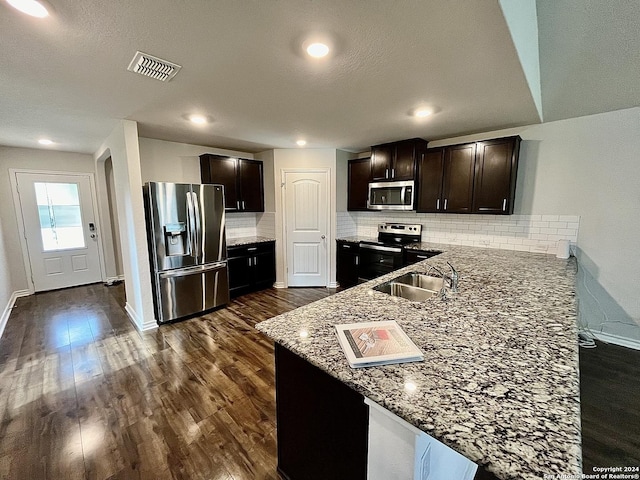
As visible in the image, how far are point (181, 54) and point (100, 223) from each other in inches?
181

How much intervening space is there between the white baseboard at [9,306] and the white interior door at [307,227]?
358 cm

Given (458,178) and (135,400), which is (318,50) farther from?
(135,400)

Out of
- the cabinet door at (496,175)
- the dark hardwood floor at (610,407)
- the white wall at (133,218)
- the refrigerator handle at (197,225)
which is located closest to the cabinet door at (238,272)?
the refrigerator handle at (197,225)

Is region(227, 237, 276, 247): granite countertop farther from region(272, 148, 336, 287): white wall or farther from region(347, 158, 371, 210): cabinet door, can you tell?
region(347, 158, 371, 210): cabinet door

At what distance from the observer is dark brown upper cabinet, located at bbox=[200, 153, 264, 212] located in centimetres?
405

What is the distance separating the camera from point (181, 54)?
1.59 m

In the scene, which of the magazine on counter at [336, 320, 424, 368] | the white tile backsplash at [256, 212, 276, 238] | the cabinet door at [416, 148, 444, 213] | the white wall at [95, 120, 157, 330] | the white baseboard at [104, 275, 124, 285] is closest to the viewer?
the magazine on counter at [336, 320, 424, 368]

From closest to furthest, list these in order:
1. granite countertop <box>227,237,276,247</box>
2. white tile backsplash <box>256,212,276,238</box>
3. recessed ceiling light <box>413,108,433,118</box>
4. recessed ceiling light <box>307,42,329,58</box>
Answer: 1. recessed ceiling light <box>307,42,329,58</box>
2. recessed ceiling light <box>413,108,433,118</box>
3. granite countertop <box>227,237,276,247</box>
4. white tile backsplash <box>256,212,276,238</box>

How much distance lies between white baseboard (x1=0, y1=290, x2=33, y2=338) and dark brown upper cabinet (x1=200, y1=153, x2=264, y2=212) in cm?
294

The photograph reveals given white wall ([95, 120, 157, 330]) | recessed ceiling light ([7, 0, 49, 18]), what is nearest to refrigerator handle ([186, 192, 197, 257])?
white wall ([95, 120, 157, 330])

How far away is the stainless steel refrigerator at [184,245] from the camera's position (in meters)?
3.05

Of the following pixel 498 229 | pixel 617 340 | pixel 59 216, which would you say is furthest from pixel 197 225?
pixel 617 340

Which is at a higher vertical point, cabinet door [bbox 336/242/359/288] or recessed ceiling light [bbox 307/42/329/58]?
recessed ceiling light [bbox 307/42/329/58]

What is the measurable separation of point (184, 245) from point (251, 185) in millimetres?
1662
